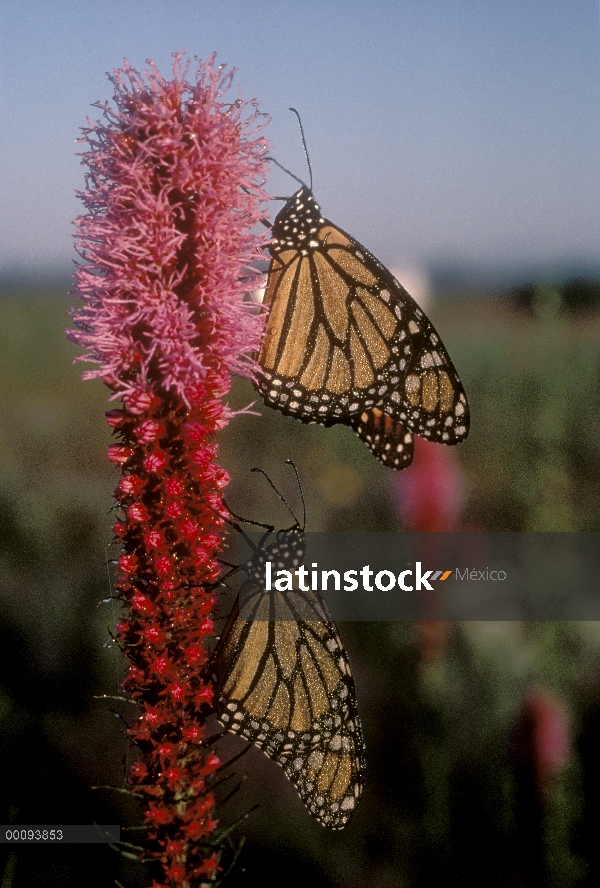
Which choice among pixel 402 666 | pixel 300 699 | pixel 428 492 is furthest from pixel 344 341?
pixel 402 666

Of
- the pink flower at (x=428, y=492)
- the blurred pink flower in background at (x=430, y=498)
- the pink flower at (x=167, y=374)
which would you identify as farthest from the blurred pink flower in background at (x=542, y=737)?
the pink flower at (x=167, y=374)

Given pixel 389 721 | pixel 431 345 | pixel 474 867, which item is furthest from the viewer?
pixel 389 721

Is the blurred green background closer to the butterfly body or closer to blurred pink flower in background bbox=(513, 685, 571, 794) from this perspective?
blurred pink flower in background bbox=(513, 685, 571, 794)

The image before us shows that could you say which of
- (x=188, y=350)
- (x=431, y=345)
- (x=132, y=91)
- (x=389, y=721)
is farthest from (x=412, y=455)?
(x=132, y=91)

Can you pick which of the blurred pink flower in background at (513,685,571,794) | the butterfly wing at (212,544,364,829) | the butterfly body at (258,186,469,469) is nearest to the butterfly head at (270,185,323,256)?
the butterfly body at (258,186,469,469)

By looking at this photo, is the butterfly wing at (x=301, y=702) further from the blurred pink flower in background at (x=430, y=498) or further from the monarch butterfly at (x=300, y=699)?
the blurred pink flower in background at (x=430, y=498)

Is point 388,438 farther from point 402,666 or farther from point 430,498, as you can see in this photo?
point 402,666

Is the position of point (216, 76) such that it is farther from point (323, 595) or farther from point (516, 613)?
point (516, 613)
